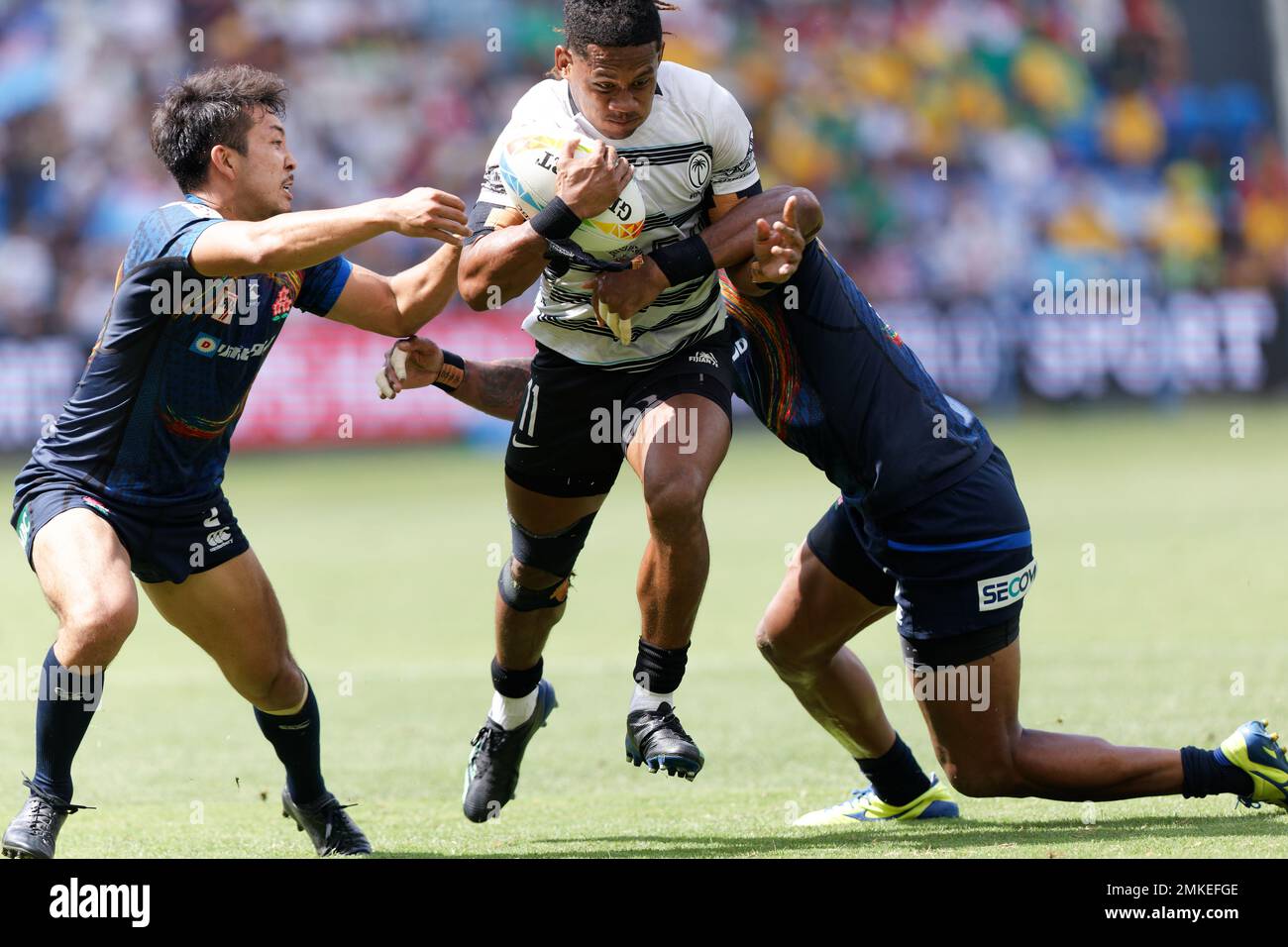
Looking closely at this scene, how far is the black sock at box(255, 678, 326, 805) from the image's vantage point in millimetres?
5957

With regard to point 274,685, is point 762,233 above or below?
above

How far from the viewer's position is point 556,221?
5.29m

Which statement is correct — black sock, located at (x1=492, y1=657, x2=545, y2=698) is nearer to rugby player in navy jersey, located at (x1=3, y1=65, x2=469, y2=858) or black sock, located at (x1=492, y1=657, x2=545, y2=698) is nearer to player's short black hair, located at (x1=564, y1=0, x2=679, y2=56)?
rugby player in navy jersey, located at (x1=3, y1=65, x2=469, y2=858)

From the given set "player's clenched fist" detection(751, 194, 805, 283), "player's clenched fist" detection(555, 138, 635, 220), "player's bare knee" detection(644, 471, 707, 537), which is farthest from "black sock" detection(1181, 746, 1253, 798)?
"player's clenched fist" detection(555, 138, 635, 220)

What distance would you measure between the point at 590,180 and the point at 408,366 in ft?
4.26

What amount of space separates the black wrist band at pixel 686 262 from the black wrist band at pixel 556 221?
36cm

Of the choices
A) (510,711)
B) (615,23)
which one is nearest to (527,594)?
(510,711)

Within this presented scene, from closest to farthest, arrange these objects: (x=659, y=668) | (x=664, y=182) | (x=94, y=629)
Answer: (x=94, y=629), (x=659, y=668), (x=664, y=182)

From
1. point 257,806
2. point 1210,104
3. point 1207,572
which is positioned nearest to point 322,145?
point 1210,104

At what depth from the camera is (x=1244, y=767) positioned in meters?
5.39

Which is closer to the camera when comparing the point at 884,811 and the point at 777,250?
the point at 777,250

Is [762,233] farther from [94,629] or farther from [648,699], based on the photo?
[94,629]

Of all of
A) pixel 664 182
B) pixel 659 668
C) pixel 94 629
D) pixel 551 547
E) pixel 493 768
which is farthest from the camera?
pixel 493 768

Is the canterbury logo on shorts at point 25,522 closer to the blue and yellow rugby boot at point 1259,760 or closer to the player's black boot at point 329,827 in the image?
the player's black boot at point 329,827
